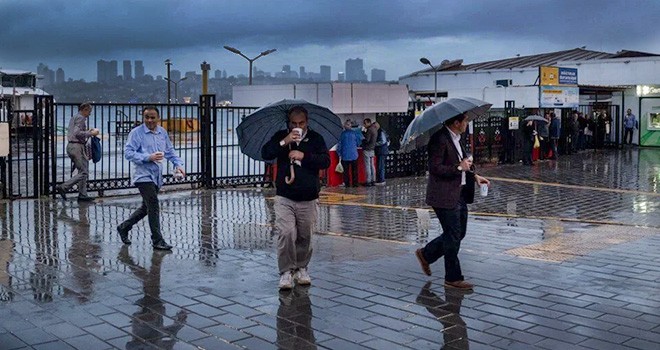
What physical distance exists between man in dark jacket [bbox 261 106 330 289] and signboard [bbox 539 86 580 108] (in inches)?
897

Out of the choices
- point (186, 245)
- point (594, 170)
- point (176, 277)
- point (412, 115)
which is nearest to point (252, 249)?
point (186, 245)

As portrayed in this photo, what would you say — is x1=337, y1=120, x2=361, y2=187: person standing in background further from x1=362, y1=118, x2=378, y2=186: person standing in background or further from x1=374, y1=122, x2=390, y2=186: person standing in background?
x1=374, y1=122, x2=390, y2=186: person standing in background

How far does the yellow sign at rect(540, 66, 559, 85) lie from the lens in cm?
2931

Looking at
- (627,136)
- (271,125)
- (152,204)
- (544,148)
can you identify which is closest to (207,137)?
(152,204)

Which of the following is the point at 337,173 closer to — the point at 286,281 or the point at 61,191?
the point at 61,191

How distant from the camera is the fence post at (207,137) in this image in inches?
684

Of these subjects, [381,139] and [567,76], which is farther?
[567,76]

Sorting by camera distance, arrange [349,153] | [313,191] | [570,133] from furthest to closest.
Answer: [570,133]
[349,153]
[313,191]

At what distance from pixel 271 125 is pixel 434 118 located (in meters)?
1.59

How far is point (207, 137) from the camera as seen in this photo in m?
17.4

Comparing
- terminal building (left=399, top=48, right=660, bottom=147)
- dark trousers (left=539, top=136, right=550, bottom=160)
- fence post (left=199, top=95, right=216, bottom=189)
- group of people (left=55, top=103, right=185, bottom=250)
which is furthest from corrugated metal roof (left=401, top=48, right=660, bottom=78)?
group of people (left=55, top=103, right=185, bottom=250)

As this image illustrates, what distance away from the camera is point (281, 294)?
7441 millimetres

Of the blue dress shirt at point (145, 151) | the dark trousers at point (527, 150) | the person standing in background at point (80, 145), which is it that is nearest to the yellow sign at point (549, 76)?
the dark trousers at point (527, 150)

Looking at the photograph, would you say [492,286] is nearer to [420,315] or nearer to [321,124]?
[420,315]
